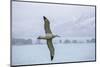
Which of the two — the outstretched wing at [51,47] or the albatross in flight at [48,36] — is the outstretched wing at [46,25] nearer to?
the albatross in flight at [48,36]

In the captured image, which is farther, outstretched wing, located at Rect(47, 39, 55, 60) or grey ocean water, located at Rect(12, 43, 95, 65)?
outstretched wing, located at Rect(47, 39, 55, 60)

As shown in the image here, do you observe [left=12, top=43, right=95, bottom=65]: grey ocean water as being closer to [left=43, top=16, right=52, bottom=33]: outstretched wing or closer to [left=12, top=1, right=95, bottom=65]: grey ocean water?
[left=12, top=1, right=95, bottom=65]: grey ocean water

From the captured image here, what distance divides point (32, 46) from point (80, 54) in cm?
57

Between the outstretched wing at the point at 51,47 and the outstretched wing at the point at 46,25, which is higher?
the outstretched wing at the point at 46,25

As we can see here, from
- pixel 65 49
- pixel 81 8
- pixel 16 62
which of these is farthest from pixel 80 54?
pixel 16 62

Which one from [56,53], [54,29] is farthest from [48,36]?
[56,53]

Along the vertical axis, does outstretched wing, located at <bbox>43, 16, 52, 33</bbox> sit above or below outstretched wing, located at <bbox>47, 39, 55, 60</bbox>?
above

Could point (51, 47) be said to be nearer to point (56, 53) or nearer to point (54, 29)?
point (56, 53)

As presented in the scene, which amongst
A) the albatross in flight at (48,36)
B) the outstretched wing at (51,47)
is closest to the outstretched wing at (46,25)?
the albatross in flight at (48,36)

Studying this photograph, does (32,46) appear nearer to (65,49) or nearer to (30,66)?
(30,66)

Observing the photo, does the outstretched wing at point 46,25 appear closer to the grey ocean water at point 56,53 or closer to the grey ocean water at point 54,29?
the grey ocean water at point 54,29

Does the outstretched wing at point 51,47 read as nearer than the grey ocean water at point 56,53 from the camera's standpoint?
No

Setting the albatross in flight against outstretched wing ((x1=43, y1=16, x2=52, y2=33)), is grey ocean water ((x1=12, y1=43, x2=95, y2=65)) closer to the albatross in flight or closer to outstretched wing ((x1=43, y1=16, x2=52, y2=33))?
the albatross in flight

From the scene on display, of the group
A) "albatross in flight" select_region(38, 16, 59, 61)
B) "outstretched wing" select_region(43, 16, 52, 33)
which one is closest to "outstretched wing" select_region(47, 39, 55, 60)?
"albatross in flight" select_region(38, 16, 59, 61)
